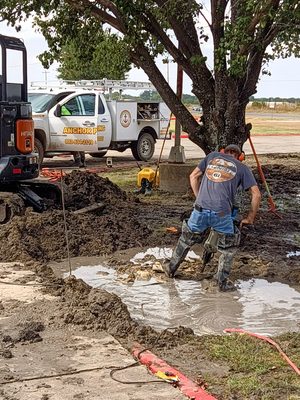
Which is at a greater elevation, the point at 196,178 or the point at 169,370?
the point at 196,178

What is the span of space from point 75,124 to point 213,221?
1255 cm

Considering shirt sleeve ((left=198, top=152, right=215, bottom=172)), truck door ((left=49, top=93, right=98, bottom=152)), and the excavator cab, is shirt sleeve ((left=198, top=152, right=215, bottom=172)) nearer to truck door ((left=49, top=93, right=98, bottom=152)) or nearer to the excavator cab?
the excavator cab

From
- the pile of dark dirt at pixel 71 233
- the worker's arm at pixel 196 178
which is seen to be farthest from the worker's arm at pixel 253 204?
the pile of dark dirt at pixel 71 233

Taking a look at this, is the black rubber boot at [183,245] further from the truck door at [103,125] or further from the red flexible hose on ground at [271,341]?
the truck door at [103,125]

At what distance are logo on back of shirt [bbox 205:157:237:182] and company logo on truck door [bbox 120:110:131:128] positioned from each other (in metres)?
13.7

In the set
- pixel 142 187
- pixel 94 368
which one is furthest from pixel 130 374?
pixel 142 187

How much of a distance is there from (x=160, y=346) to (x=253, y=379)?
103 cm

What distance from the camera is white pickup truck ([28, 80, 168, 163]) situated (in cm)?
1988

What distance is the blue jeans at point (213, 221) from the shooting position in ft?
26.6

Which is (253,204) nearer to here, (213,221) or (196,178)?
(213,221)

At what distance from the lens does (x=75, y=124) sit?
20203 mm

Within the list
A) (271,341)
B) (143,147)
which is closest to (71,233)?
(271,341)

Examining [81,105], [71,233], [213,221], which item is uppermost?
[81,105]

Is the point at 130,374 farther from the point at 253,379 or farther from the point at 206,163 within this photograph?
the point at 206,163
